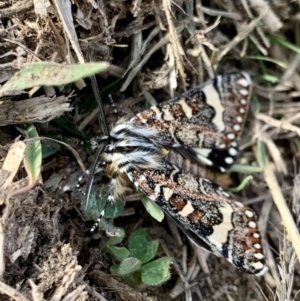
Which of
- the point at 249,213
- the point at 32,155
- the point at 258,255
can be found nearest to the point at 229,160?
the point at 249,213

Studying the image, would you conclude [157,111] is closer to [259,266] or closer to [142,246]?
[142,246]

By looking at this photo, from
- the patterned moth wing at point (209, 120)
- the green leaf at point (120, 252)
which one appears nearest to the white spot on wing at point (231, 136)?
the patterned moth wing at point (209, 120)

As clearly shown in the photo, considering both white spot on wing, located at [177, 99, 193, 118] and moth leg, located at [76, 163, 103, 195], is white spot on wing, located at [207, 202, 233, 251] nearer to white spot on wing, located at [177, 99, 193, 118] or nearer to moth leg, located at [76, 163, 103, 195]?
white spot on wing, located at [177, 99, 193, 118]

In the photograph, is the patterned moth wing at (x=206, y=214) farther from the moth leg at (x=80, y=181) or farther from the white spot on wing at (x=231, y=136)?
the white spot on wing at (x=231, y=136)

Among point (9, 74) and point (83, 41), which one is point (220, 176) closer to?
point (83, 41)

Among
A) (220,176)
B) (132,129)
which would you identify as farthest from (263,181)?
(132,129)
